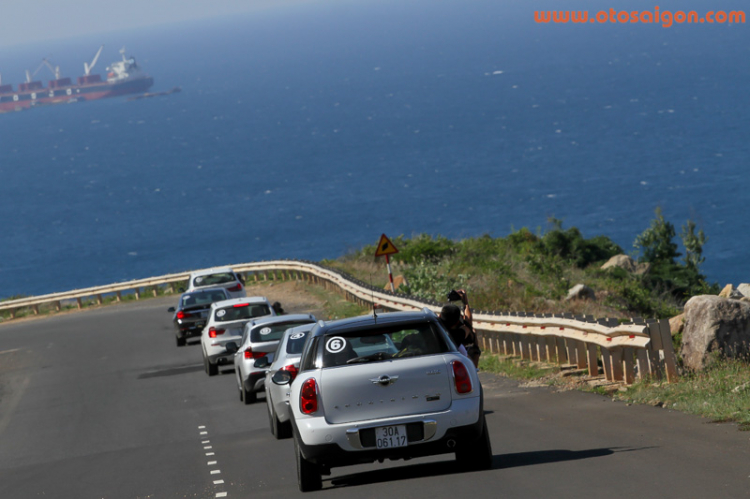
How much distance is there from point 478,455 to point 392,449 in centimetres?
95

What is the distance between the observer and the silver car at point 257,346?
1642cm

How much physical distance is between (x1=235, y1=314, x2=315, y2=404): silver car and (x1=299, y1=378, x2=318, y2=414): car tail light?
751 cm

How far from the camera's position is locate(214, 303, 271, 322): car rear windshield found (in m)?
21.7

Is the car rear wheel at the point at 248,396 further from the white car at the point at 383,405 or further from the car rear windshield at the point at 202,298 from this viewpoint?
the car rear windshield at the point at 202,298

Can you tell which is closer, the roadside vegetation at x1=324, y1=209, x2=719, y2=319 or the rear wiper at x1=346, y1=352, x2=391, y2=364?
the rear wiper at x1=346, y1=352, x2=391, y2=364

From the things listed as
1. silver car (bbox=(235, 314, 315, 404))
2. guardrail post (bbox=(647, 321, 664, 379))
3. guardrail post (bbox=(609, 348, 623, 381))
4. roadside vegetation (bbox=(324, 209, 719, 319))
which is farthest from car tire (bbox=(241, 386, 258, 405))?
roadside vegetation (bbox=(324, 209, 719, 319))

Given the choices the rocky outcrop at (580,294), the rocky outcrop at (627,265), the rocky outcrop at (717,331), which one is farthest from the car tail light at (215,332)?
the rocky outcrop at (627,265)

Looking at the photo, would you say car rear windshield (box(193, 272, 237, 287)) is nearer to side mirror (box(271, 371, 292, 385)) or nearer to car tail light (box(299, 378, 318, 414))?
side mirror (box(271, 371, 292, 385))

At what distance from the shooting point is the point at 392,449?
8.67 m

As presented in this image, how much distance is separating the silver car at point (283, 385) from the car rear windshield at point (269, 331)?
261 centimetres

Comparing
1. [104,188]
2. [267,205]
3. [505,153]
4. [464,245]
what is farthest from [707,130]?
[464,245]

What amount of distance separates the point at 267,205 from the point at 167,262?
2891 cm

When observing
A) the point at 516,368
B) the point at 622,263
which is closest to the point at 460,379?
the point at 516,368

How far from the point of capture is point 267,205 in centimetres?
13625
